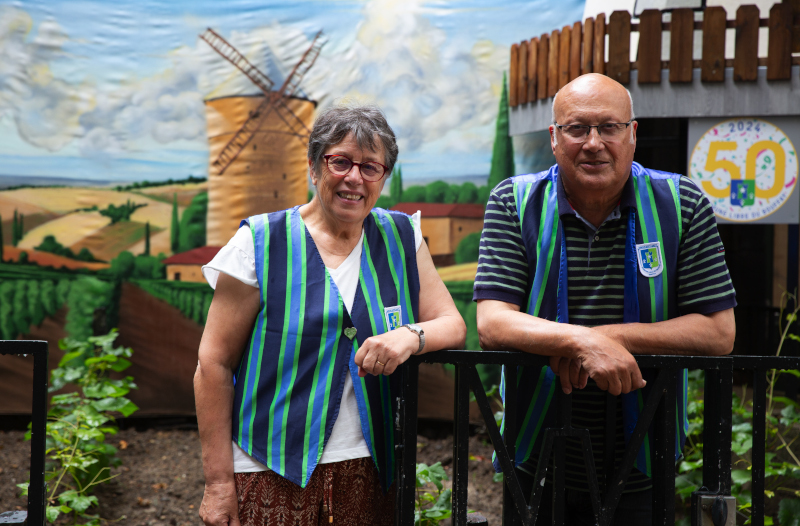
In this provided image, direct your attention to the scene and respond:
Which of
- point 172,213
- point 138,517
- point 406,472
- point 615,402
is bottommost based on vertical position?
point 138,517

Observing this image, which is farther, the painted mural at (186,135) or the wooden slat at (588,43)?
the painted mural at (186,135)

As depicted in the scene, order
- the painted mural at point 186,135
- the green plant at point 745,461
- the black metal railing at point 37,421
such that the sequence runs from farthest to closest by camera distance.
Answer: the painted mural at point 186,135, the green plant at point 745,461, the black metal railing at point 37,421

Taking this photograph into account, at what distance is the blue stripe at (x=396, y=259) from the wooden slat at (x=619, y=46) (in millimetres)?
3271

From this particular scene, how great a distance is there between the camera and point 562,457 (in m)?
1.82

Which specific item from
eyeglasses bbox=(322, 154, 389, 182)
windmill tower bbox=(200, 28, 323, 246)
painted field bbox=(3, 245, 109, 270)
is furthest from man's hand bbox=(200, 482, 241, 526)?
painted field bbox=(3, 245, 109, 270)

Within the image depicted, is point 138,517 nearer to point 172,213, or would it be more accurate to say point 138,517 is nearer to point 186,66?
point 172,213

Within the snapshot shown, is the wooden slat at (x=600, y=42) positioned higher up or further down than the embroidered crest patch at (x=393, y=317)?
higher up

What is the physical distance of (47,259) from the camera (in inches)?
245

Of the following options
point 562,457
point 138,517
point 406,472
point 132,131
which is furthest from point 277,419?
point 132,131

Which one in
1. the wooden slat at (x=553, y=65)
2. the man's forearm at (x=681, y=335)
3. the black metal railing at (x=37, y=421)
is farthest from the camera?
the wooden slat at (x=553, y=65)

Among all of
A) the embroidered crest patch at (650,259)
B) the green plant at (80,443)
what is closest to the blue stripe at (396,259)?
the embroidered crest patch at (650,259)

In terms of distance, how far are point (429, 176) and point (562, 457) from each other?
185 inches

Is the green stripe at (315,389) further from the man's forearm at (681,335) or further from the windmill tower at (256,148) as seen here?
the windmill tower at (256,148)

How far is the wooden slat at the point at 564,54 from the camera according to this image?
16.6ft
